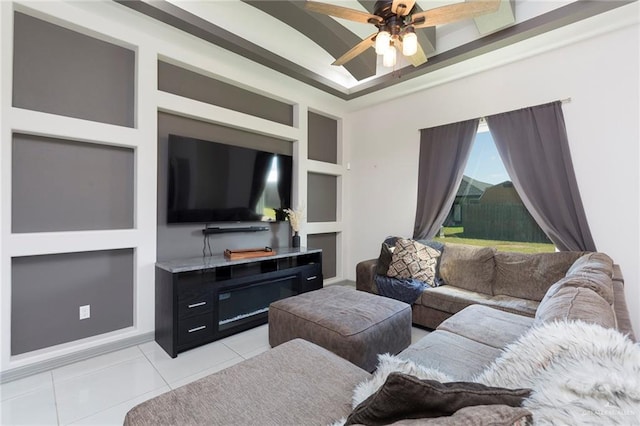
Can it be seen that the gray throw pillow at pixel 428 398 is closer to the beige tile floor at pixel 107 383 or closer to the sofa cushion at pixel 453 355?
the sofa cushion at pixel 453 355

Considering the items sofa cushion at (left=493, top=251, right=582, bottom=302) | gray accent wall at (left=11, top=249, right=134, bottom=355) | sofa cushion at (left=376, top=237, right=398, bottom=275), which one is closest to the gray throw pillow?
sofa cushion at (left=493, top=251, right=582, bottom=302)

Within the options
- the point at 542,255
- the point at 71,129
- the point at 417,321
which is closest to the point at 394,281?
the point at 417,321

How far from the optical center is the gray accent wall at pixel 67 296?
2174 millimetres

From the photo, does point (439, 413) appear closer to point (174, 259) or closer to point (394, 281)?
point (394, 281)

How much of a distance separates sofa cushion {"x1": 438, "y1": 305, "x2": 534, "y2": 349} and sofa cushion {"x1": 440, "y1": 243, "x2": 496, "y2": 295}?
821mm

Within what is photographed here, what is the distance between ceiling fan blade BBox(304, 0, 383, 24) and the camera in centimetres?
199

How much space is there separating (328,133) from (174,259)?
300cm

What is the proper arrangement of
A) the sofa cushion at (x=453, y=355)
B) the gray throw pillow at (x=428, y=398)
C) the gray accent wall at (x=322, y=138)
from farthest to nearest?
1. the gray accent wall at (x=322, y=138)
2. the sofa cushion at (x=453, y=355)
3. the gray throw pillow at (x=428, y=398)

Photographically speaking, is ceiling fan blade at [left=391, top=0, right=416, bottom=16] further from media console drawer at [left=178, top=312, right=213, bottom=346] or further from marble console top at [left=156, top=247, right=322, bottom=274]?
media console drawer at [left=178, top=312, right=213, bottom=346]

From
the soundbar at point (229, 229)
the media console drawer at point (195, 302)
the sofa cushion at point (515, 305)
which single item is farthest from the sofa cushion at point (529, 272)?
the media console drawer at point (195, 302)

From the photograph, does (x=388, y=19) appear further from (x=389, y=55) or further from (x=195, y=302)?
(x=195, y=302)

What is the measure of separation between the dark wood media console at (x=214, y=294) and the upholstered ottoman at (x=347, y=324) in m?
0.60

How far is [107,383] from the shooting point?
6.64 ft

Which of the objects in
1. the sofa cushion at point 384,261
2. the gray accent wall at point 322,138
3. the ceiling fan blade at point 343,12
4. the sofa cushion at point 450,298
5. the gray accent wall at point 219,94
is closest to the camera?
the ceiling fan blade at point 343,12
